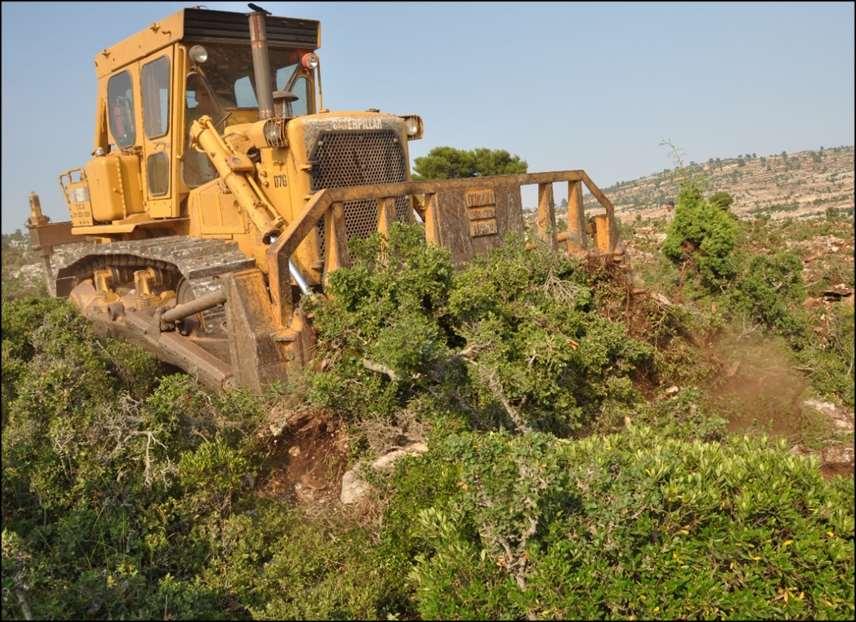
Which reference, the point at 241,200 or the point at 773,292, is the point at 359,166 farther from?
the point at 773,292

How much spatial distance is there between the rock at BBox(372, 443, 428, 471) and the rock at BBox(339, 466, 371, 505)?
5.1 inches

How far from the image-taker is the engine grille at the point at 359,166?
253 inches

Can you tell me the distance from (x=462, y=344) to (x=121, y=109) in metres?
5.73

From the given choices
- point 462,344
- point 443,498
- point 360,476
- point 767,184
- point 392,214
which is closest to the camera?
point 443,498

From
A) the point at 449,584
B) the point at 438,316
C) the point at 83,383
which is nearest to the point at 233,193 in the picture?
the point at 83,383

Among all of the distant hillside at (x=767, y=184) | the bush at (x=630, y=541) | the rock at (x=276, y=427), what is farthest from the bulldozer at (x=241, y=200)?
the bush at (x=630, y=541)

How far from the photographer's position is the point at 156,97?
7.89 metres

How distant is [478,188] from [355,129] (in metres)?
1.25

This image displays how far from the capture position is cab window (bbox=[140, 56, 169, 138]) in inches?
303

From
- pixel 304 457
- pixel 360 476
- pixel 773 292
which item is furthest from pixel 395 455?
pixel 773 292

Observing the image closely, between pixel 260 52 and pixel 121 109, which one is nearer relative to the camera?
pixel 260 52

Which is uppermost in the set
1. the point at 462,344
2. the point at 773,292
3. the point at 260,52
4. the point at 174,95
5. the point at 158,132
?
the point at 260,52

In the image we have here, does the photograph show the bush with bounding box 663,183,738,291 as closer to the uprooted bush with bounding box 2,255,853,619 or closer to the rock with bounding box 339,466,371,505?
the uprooted bush with bounding box 2,255,853,619

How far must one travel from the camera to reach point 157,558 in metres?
4.07
